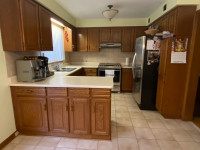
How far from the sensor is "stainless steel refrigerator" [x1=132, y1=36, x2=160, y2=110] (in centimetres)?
266

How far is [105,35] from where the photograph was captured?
4191 millimetres

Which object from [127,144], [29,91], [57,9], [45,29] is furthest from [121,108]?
[57,9]

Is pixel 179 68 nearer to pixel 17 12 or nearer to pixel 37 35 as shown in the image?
pixel 37 35

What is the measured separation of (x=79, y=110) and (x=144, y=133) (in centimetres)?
124

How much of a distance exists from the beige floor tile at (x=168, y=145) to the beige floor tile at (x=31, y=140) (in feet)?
6.40

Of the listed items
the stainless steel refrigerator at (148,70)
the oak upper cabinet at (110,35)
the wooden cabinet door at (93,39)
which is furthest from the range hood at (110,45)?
the stainless steel refrigerator at (148,70)

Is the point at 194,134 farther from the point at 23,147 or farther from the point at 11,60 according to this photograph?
the point at 11,60

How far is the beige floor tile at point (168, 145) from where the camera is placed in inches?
70.5

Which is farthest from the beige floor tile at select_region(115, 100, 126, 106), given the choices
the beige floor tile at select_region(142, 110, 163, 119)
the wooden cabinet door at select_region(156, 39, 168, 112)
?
the wooden cabinet door at select_region(156, 39, 168, 112)

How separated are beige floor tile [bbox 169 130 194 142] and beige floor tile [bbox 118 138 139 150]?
28.6 inches

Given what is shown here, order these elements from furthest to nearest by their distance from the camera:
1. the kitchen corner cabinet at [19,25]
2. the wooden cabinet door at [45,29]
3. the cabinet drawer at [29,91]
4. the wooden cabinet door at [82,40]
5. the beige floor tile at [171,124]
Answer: the wooden cabinet door at [82,40] < the beige floor tile at [171,124] < the wooden cabinet door at [45,29] < the cabinet drawer at [29,91] < the kitchen corner cabinet at [19,25]

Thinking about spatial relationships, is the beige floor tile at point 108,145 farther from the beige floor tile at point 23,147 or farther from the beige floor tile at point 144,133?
the beige floor tile at point 23,147

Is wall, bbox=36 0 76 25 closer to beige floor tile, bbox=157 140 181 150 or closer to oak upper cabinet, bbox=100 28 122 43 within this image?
oak upper cabinet, bbox=100 28 122 43

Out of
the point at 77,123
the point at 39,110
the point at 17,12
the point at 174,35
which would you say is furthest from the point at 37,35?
the point at 174,35
